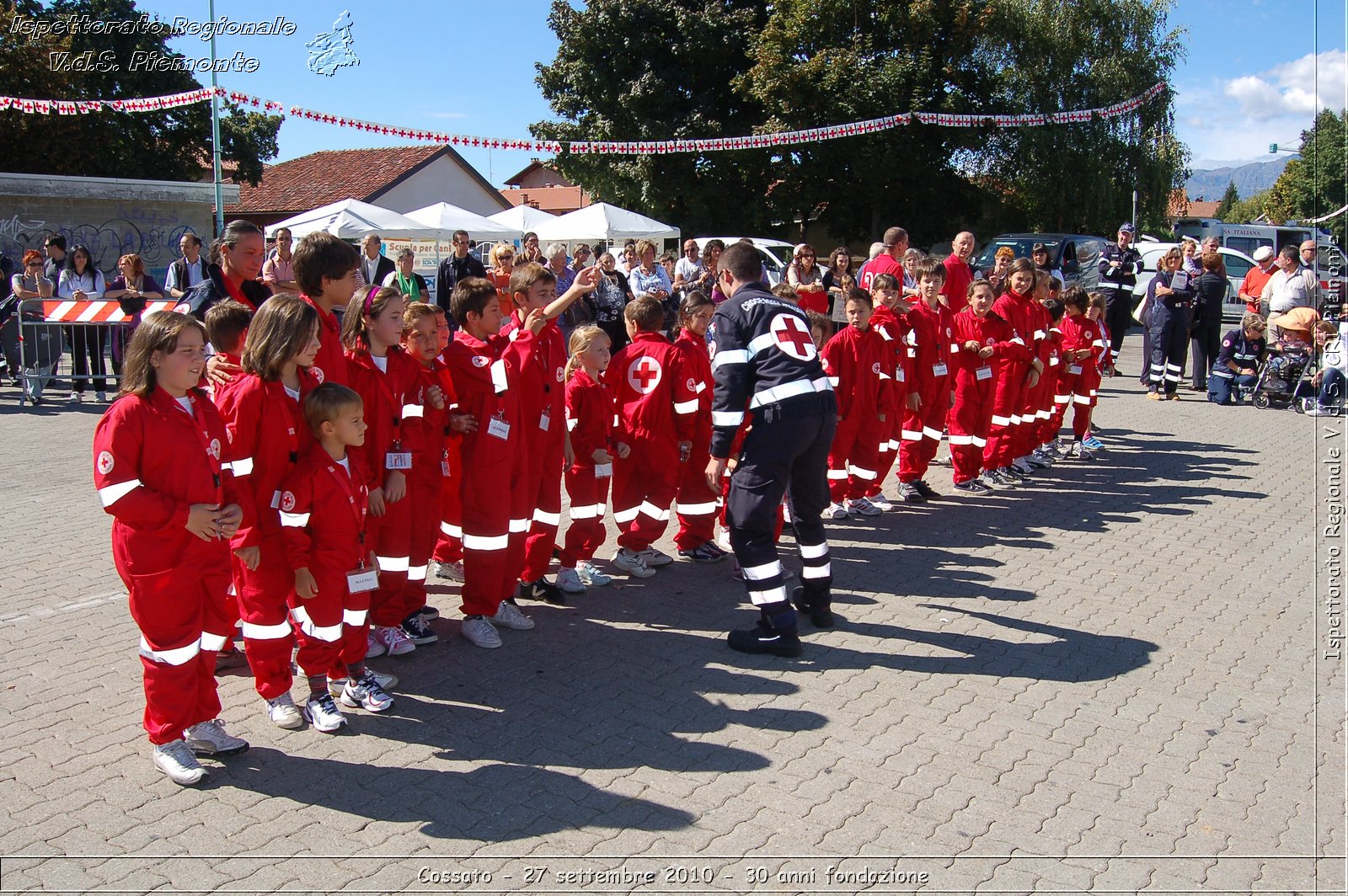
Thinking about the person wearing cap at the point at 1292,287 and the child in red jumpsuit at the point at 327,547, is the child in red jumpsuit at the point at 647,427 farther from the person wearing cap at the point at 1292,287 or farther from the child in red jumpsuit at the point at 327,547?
the person wearing cap at the point at 1292,287

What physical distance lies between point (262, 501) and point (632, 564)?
9.51 feet

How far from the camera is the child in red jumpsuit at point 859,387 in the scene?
26.0 feet

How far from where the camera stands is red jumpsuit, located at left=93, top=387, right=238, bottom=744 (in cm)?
384

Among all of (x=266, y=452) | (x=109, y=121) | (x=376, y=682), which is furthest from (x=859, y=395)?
(x=109, y=121)

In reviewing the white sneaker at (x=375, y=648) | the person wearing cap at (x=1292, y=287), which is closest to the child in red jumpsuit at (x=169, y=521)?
the white sneaker at (x=375, y=648)

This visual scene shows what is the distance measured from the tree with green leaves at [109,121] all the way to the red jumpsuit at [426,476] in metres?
28.0

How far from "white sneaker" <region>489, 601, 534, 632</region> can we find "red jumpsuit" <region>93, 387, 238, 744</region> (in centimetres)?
185

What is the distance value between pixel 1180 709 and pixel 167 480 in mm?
4688

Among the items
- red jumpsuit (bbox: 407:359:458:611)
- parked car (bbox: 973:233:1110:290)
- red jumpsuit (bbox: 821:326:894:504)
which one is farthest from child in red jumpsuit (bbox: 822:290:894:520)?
parked car (bbox: 973:233:1110:290)

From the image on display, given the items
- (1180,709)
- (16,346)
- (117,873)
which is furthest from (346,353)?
(16,346)

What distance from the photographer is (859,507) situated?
27.9 ft

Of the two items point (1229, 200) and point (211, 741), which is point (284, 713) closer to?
point (211, 741)

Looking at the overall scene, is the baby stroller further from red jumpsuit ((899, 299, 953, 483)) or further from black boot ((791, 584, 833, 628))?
black boot ((791, 584, 833, 628))

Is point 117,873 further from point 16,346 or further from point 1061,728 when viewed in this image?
point 16,346
